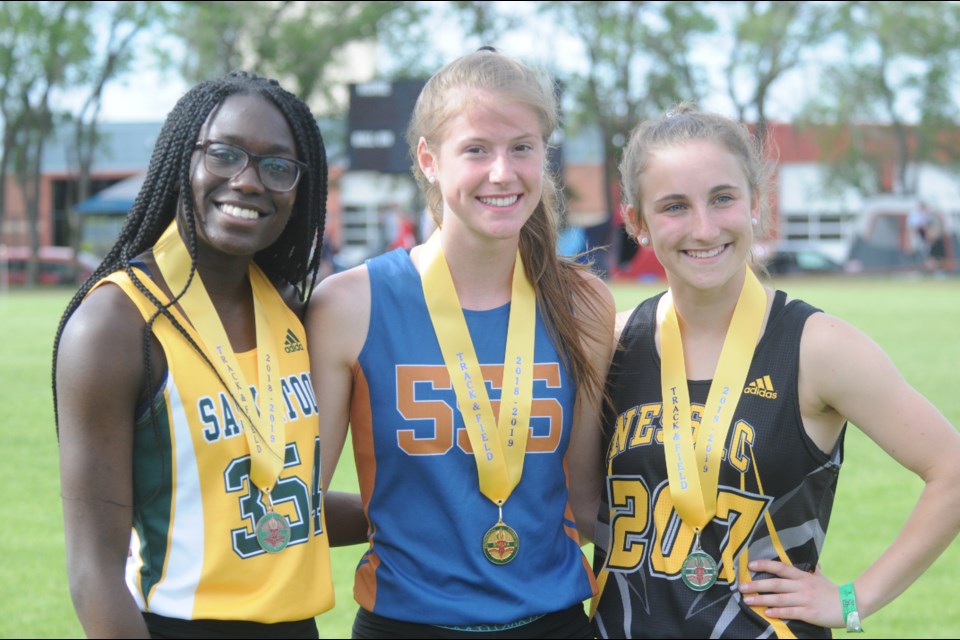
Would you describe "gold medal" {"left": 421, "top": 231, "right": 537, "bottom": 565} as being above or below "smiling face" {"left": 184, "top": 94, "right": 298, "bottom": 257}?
below

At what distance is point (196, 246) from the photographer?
8.09 ft

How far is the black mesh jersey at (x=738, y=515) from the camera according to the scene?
103 inches

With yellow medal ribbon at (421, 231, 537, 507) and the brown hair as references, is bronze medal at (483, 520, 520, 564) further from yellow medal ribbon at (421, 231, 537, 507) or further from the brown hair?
the brown hair

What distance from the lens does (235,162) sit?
2.46 metres

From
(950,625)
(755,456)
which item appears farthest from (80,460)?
(950,625)

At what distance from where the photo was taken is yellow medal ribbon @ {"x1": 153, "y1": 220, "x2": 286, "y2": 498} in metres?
2.36

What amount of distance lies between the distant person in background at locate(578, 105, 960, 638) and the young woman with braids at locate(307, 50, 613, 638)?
0.17 metres

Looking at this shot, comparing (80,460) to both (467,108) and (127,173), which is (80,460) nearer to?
(467,108)

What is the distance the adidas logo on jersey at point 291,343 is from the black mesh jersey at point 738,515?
2.74 ft

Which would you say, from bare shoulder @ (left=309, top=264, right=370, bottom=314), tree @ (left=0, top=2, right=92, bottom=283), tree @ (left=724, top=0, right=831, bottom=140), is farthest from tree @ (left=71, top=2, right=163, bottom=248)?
bare shoulder @ (left=309, top=264, right=370, bottom=314)

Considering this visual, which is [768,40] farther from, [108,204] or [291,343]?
[291,343]

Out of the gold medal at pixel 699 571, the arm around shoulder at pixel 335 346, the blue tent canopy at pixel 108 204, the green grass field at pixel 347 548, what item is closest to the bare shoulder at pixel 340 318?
the arm around shoulder at pixel 335 346

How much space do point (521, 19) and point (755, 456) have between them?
1474 inches

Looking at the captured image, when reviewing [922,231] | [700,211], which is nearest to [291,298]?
[700,211]
